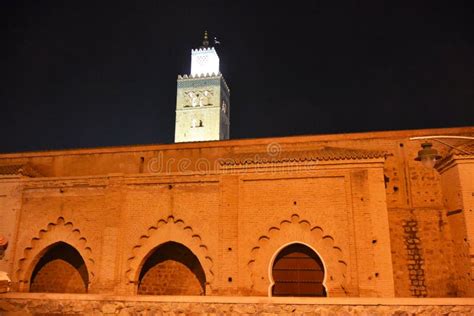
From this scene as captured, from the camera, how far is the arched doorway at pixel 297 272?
12.9 meters

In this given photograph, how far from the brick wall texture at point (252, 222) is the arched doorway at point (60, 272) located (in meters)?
0.04

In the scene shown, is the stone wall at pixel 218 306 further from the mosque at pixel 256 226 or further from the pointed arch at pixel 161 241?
the pointed arch at pixel 161 241

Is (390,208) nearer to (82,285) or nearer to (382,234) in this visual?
(382,234)

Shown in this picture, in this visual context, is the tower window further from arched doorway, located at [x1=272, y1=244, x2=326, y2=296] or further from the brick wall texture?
A: arched doorway, located at [x1=272, y1=244, x2=326, y2=296]

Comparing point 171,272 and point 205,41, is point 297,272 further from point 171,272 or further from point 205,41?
point 205,41

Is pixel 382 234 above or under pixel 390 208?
under

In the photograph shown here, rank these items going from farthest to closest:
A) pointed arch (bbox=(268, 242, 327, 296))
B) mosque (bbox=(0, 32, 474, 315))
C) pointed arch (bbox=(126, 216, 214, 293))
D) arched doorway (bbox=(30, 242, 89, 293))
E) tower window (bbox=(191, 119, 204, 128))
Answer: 1. tower window (bbox=(191, 119, 204, 128))
2. arched doorway (bbox=(30, 242, 89, 293))
3. pointed arch (bbox=(126, 216, 214, 293))
4. pointed arch (bbox=(268, 242, 327, 296))
5. mosque (bbox=(0, 32, 474, 315))

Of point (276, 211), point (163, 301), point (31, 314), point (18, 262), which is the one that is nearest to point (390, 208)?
point (276, 211)

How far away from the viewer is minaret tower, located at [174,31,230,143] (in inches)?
1497

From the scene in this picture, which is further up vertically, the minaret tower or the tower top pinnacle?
the tower top pinnacle

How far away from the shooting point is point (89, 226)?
1461cm

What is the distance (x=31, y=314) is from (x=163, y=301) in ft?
10.9

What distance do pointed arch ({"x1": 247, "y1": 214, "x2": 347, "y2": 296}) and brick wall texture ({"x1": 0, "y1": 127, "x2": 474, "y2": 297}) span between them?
0.10ft

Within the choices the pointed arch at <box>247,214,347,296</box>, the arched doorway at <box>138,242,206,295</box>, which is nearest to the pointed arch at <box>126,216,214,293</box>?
the arched doorway at <box>138,242,206,295</box>
